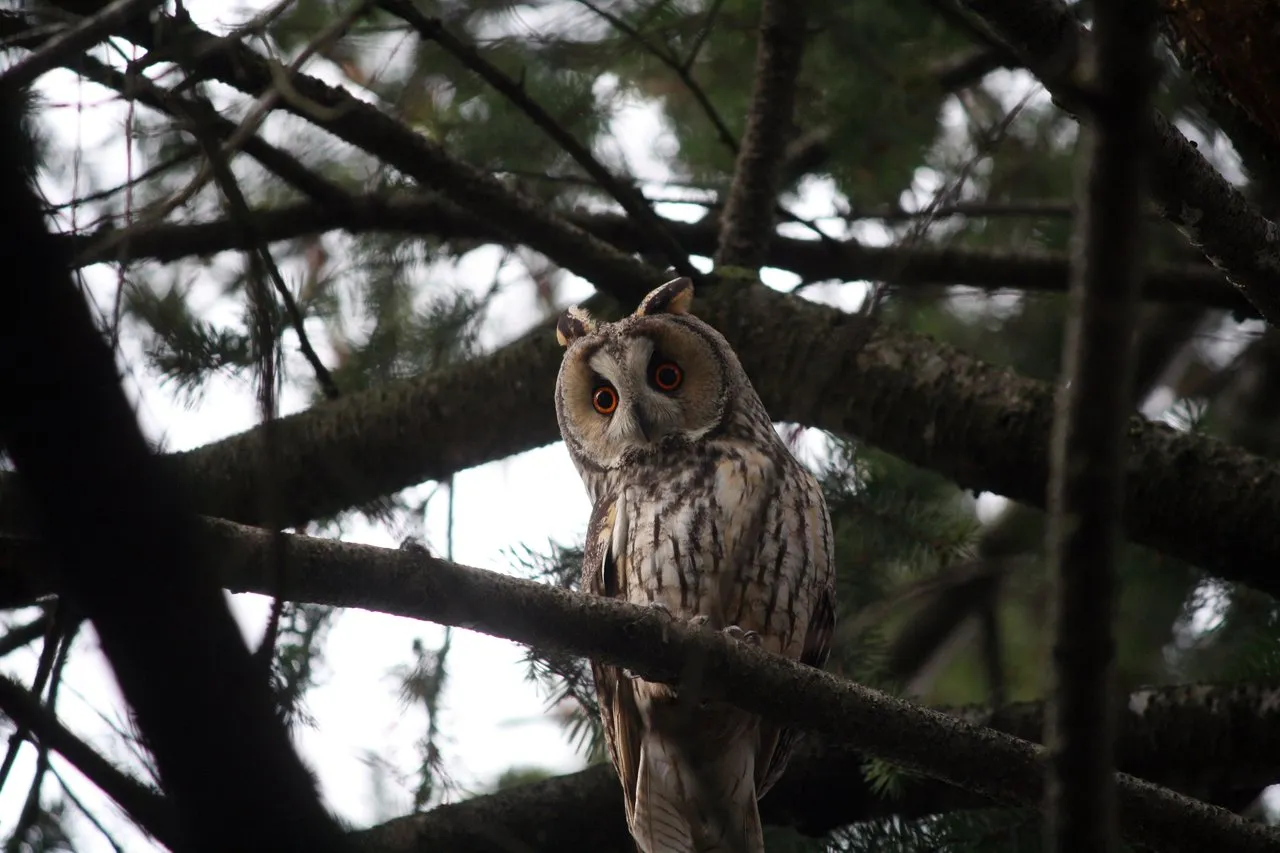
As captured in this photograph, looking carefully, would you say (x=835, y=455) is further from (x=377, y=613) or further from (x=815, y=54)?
(x=377, y=613)

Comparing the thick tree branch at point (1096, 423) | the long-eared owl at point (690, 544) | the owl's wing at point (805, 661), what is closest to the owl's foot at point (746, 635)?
the long-eared owl at point (690, 544)

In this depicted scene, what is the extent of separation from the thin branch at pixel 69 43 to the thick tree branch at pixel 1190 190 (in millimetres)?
1277

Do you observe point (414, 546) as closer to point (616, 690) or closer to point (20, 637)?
point (616, 690)

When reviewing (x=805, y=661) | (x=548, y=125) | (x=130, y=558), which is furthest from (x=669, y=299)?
(x=130, y=558)

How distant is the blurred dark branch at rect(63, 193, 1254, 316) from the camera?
3.43 m

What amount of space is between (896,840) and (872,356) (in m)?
1.26

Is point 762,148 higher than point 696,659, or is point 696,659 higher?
point 762,148

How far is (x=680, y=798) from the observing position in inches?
105

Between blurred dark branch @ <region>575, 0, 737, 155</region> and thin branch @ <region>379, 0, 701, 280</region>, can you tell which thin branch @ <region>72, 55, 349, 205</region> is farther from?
blurred dark branch @ <region>575, 0, 737, 155</region>

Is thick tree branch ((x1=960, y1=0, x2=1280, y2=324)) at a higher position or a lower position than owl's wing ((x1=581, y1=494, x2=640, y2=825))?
higher

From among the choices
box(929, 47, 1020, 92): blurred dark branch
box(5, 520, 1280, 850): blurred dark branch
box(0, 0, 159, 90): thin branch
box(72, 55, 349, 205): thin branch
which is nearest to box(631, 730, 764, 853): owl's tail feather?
box(5, 520, 1280, 850): blurred dark branch

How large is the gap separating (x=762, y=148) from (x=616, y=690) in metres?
1.65

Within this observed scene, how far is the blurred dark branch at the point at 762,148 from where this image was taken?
3.27 metres

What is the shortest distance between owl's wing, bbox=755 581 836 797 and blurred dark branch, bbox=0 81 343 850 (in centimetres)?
190
